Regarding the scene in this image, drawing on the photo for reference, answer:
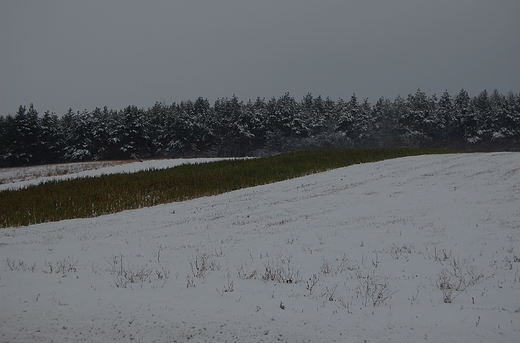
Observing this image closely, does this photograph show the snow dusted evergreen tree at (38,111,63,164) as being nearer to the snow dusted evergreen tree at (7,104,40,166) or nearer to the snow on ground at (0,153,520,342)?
the snow dusted evergreen tree at (7,104,40,166)

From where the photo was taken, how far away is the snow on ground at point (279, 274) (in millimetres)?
4477

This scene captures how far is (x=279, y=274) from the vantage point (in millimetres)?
6434

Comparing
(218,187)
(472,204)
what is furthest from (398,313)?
(218,187)

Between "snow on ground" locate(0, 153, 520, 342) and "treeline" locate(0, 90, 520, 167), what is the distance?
179 feet

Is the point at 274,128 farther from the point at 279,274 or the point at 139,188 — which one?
the point at 279,274

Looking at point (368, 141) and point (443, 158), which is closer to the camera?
point (443, 158)

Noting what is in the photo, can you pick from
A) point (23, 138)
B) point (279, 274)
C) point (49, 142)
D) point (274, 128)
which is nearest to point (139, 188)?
point (279, 274)

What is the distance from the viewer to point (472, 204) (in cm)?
1266

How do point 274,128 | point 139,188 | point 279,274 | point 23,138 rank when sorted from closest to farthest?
point 279,274 → point 139,188 → point 23,138 → point 274,128

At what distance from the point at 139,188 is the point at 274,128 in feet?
177

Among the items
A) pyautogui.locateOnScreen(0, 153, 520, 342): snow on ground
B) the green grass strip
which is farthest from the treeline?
pyautogui.locateOnScreen(0, 153, 520, 342): snow on ground

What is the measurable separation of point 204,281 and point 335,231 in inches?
210

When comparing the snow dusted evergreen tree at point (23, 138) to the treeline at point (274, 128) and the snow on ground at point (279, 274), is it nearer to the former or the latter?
the treeline at point (274, 128)

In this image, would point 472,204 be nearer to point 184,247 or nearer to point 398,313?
point 398,313
